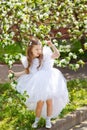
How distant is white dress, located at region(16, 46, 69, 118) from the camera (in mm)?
8109

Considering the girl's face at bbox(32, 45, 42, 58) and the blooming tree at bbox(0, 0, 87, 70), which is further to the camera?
the blooming tree at bbox(0, 0, 87, 70)

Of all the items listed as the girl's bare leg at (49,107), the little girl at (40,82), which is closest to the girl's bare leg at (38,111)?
the little girl at (40,82)

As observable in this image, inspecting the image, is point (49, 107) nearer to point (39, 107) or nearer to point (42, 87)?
point (39, 107)

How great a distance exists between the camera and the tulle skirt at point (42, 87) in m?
8.11

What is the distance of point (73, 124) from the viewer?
30.0 feet

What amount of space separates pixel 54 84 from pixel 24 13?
172cm

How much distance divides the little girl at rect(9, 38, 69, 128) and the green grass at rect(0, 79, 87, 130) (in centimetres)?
21

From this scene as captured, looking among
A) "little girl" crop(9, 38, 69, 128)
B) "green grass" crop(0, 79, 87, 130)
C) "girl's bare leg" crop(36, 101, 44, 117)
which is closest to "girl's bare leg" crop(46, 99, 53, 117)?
"little girl" crop(9, 38, 69, 128)

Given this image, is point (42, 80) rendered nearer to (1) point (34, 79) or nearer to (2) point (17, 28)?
(1) point (34, 79)

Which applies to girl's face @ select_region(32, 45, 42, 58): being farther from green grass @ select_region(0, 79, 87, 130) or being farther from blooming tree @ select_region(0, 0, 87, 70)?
green grass @ select_region(0, 79, 87, 130)

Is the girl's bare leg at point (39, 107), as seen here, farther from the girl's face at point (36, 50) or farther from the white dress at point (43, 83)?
the girl's face at point (36, 50)

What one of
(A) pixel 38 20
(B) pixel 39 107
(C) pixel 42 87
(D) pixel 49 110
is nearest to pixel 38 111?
(B) pixel 39 107

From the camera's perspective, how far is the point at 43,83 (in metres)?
8.11

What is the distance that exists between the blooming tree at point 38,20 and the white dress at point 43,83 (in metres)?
0.32
